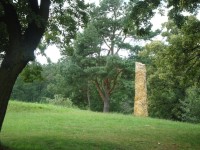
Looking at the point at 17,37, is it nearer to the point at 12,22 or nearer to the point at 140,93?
the point at 12,22

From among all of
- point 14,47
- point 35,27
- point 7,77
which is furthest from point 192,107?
point 7,77

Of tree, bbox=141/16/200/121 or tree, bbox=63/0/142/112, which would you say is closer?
tree, bbox=141/16/200/121

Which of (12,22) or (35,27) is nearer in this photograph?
(12,22)

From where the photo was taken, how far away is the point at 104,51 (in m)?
39.5

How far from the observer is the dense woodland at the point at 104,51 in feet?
30.5

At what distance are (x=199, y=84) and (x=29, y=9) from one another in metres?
10.5

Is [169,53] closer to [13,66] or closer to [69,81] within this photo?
[13,66]

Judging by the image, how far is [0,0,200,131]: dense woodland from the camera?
30.5 feet

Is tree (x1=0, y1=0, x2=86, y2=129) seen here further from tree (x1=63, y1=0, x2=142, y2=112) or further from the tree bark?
tree (x1=63, y1=0, x2=142, y2=112)

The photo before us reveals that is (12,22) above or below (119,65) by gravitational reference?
below

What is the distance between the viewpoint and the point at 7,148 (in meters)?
9.46

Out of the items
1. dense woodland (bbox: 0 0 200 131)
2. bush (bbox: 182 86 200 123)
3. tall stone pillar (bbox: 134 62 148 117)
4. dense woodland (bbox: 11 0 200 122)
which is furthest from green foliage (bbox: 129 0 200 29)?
bush (bbox: 182 86 200 123)

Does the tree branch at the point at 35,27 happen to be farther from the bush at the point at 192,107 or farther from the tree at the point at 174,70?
the bush at the point at 192,107

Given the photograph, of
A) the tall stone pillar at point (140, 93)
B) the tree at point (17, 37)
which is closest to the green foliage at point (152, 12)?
the tree at point (17, 37)
